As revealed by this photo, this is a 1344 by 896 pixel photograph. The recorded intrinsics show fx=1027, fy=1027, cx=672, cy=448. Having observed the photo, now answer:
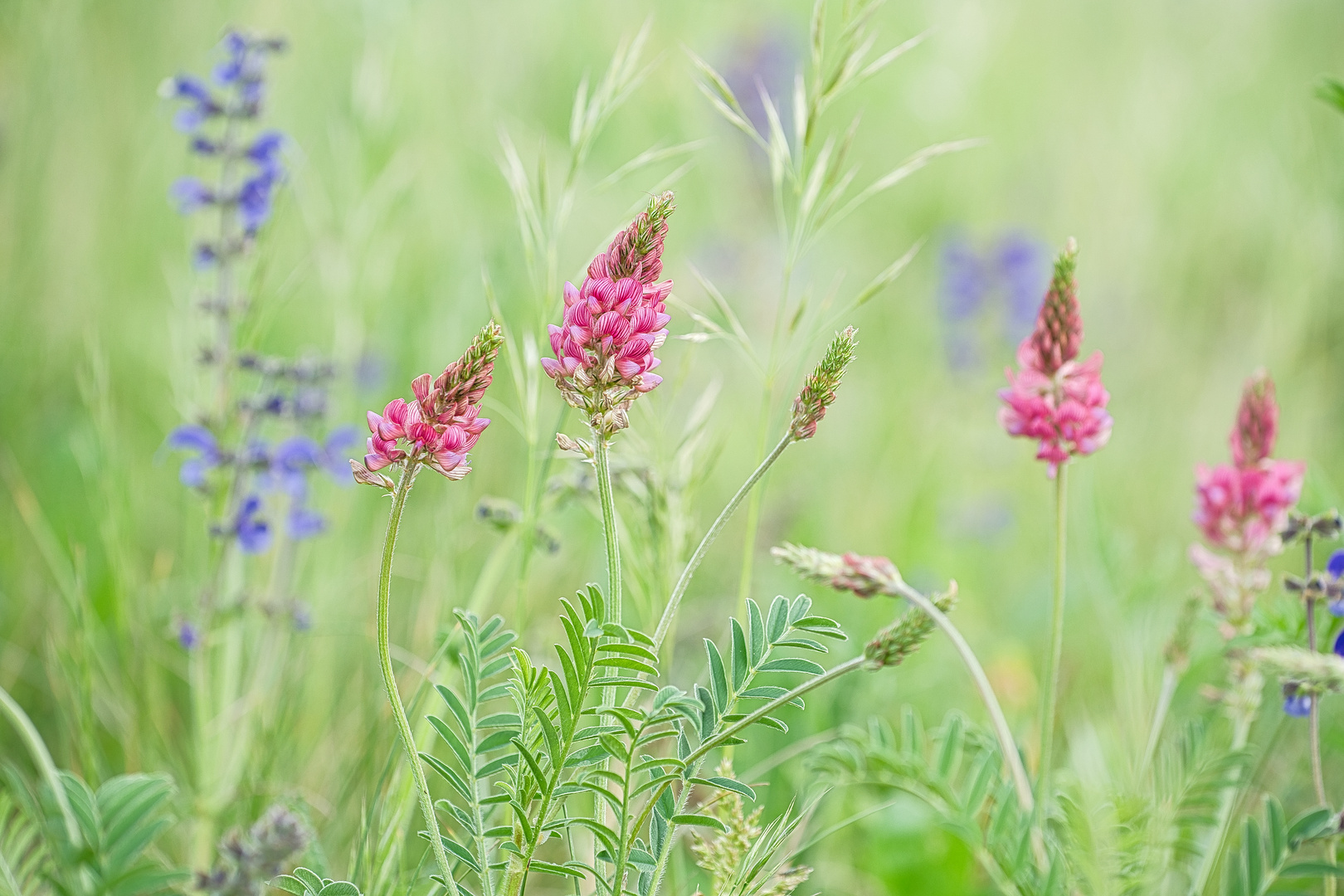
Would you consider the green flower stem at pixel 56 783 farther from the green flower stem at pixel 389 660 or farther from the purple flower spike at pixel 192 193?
the purple flower spike at pixel 192 193

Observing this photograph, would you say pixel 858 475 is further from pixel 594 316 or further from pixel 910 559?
pixel 594 316

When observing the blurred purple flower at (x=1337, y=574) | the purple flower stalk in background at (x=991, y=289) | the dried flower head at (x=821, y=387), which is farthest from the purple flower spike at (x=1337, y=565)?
the purple flower stalk in background at (x=991, y=289)

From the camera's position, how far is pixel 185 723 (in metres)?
1.89

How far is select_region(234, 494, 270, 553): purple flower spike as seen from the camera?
1.55 m

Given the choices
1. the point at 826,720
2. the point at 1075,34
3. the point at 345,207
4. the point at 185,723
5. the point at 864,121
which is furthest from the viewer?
the point at 1075,34

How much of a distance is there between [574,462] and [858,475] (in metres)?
1.58

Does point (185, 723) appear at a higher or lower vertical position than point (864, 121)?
lower

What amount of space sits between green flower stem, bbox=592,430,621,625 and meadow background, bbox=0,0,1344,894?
0.77 feet

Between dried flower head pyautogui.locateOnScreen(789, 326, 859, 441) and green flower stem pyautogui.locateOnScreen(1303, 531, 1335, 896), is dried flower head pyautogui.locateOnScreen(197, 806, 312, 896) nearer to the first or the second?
dried flower head pyautogui.locateOnScreen(789, 326, 859, 441)

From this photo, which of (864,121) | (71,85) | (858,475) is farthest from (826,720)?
(864,121)

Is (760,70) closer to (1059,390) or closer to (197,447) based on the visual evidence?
(197,447)

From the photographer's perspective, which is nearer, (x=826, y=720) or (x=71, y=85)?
(x=826, y=720)

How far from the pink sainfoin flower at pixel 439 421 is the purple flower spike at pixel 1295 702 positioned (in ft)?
3.08

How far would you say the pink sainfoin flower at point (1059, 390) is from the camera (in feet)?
3.71
